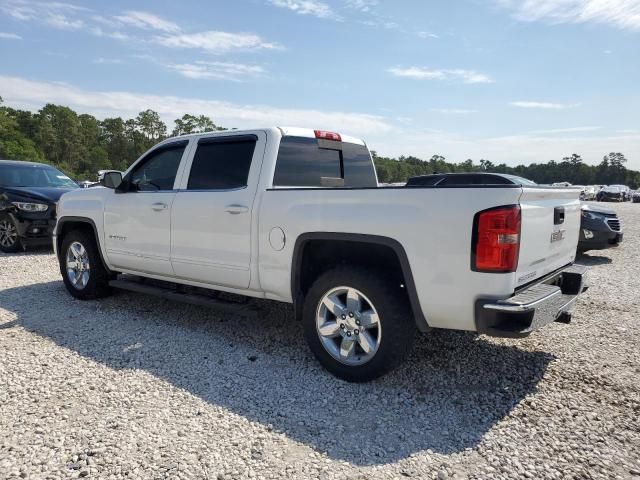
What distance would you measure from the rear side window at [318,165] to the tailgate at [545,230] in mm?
2041

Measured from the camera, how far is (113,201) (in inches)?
205

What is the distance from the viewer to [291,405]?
124 inches

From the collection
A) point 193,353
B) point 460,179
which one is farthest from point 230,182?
point 460,179

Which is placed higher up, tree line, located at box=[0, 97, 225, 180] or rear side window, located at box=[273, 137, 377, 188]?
tree line, located at box=[0, 97, 225, 180]

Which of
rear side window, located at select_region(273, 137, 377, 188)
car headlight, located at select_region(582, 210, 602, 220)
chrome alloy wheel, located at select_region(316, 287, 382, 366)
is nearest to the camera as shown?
chrome alloy wheel, located at select_region(316, 287, 382, 366)

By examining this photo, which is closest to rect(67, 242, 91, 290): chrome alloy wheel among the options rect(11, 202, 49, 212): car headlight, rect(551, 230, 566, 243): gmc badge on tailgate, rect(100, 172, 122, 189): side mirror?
rect(100, 172, 122, 189): side mirror

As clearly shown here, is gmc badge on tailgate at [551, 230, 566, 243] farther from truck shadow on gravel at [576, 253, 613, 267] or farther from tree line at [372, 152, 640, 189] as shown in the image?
tree line at [372, 152, 640, 189]

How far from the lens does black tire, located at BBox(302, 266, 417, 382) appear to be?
126 inches

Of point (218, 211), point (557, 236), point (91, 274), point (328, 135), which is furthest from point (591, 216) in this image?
point (91, 274)

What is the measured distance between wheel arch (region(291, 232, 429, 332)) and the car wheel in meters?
7.77

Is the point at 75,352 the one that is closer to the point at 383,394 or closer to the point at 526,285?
the point at 383,394

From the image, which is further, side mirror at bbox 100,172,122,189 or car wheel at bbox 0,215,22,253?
car wheel at bbox 0,215,22,253

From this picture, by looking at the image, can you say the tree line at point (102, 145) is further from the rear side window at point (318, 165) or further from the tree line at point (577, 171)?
the rear side window at point (318, 165)

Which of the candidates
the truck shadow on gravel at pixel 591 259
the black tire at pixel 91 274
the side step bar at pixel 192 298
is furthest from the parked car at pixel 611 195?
the black tire at pixel 91 274
